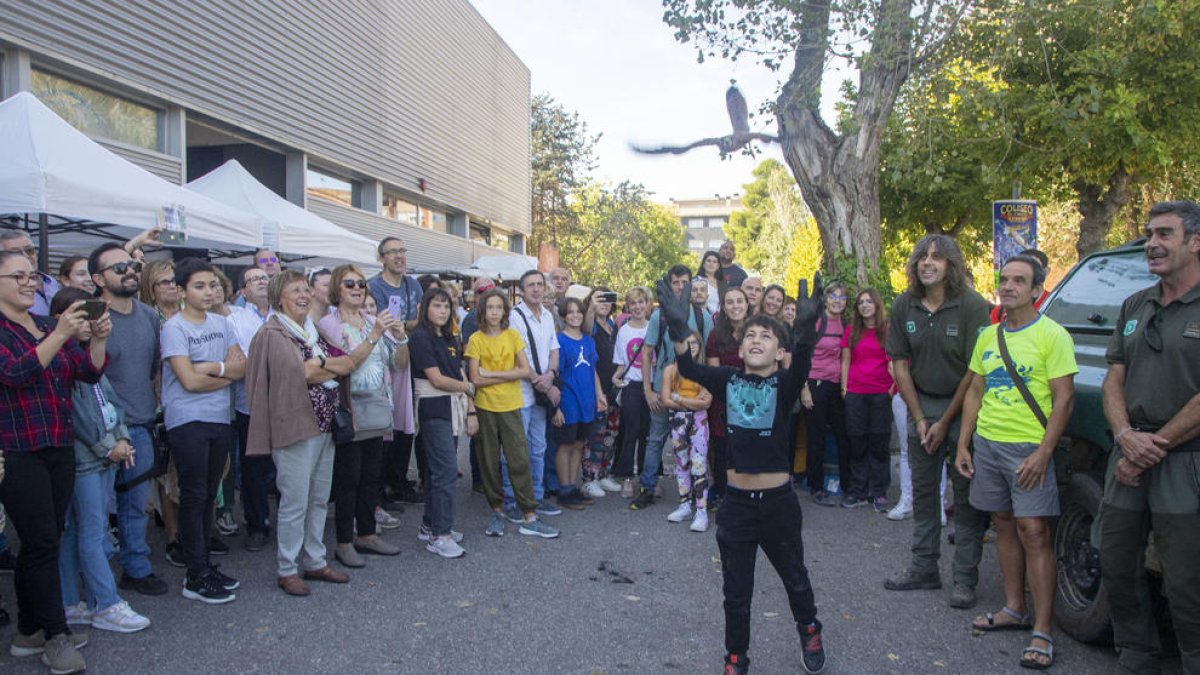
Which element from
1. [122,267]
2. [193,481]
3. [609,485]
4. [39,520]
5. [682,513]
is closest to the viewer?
[39,520]

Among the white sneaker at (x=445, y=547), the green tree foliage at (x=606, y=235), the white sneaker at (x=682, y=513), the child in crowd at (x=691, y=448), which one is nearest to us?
the white sneaker at (x=445, y=547)

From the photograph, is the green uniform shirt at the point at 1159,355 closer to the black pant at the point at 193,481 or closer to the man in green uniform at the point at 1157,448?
the man in green uniform at the point at 1157,448

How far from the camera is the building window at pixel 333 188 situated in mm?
17094

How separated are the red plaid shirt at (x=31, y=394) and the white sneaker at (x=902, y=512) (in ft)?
19.7

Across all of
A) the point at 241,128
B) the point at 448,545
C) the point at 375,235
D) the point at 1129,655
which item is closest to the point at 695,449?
the point at 448,545

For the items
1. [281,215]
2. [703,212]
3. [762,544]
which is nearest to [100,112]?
[281,215]

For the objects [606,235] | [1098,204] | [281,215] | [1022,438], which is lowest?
[1022,438]

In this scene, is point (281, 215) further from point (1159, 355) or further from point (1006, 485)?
point (1159, 355)

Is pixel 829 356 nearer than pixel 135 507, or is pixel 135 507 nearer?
pixel 135 507

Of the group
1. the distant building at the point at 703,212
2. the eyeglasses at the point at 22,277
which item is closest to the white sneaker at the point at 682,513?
the eyeglasses at the point at 22,277

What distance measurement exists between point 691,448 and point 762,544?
2890 mm

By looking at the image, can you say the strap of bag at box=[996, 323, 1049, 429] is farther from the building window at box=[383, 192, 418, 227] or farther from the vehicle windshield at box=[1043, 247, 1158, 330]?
the building window at box=[383, 192, 418, 227]

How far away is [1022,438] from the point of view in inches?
167

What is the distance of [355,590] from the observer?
5.12m
